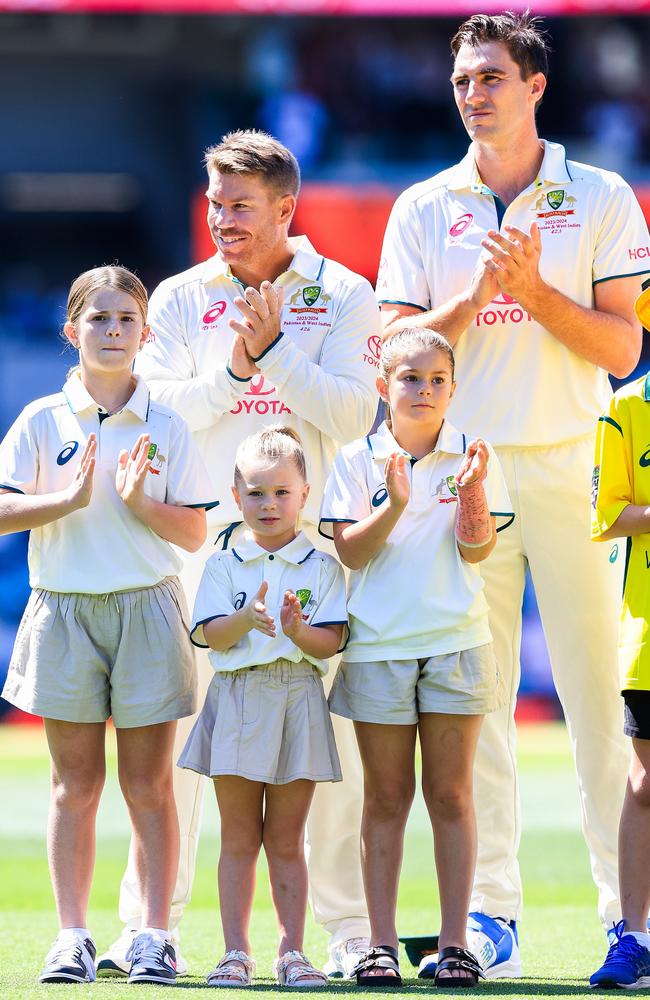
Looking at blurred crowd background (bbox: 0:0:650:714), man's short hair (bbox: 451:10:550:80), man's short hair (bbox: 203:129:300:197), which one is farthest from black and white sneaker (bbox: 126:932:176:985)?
blurred crowd background (bbox: 0:0:650:714)

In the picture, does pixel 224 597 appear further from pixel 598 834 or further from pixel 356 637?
pixel 598 834

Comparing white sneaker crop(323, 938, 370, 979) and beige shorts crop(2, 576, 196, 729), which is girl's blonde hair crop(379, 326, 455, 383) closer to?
beige shorts crop(2, 576, 196, 729)

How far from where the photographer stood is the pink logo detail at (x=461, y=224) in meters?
4.58

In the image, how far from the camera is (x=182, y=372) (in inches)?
183

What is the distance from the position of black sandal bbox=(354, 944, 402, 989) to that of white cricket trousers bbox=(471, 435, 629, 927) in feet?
2.11

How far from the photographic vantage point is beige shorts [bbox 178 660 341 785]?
12.9 ft

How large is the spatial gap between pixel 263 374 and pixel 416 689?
1.05 m

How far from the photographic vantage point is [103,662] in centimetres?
410

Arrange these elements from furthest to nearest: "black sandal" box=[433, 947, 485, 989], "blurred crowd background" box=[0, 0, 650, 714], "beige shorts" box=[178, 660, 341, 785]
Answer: "blurred crowd background" box=[0, 0, 650, 714]
"beige shorts" box=[178, 660, 341, 785]
"black sandal" box=[433, 947, 485, 989]

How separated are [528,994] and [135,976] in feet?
3.30

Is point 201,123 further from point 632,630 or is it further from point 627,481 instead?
point 632,630

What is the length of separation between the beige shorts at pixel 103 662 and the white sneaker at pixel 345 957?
2.79ft

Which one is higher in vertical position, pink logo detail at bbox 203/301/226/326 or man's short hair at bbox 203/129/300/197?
man's short hair at bbox 203/129/300/197

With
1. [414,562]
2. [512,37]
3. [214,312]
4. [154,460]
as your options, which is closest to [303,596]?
[414,562]
